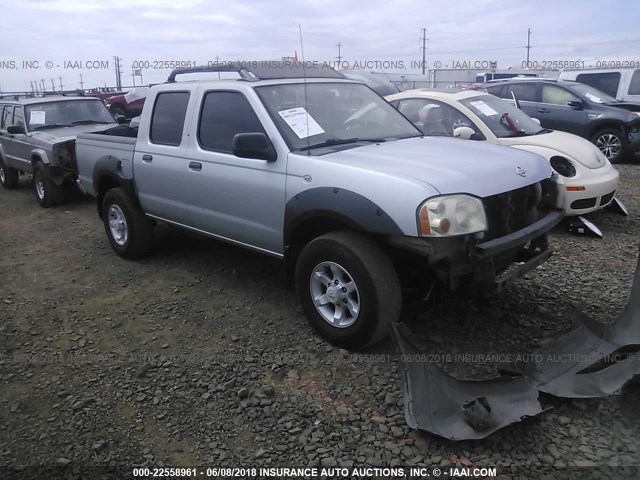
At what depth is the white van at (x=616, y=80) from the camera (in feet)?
41.1

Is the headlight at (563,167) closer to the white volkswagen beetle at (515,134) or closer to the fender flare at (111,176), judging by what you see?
the white volkswagen beetle at (515,134)

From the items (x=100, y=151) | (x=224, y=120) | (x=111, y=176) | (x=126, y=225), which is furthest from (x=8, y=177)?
(x=224, y=120)

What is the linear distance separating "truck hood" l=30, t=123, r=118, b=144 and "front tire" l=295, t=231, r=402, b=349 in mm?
6288

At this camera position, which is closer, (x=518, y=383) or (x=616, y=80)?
(x=518, y=383)

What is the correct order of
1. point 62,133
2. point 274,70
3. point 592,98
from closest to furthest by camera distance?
Result: point 274,70
point 62,133
point 592,98

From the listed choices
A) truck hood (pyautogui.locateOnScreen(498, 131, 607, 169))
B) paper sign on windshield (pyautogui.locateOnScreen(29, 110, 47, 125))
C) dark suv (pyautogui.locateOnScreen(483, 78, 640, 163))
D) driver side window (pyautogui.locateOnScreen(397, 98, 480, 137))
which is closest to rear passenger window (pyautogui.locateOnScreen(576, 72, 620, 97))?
dark suv (pyautogui.locateOnScreen(483, 78, 640, 163))

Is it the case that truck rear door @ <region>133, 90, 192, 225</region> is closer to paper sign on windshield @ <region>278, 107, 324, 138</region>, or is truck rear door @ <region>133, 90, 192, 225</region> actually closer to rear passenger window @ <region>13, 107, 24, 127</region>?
paper sign on windshield @ <region>278, 107, 324, 138</region>

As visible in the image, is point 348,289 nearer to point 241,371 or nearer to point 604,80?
point 241,371

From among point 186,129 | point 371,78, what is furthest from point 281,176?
point 371,78

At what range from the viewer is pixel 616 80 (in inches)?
502

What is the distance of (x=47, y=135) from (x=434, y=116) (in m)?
6.39

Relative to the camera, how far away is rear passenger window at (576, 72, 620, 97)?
41.9 feet

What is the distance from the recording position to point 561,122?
35.4 feet

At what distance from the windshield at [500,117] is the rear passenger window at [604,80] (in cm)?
728
